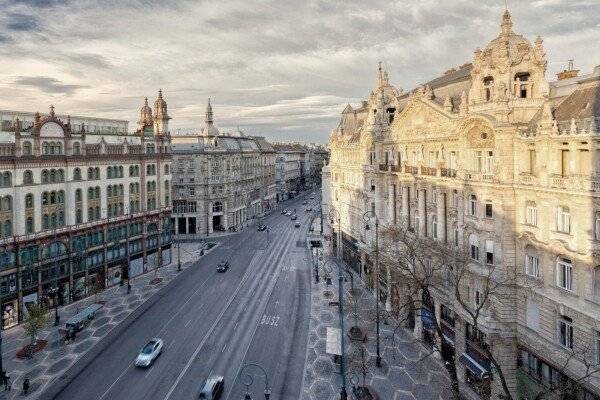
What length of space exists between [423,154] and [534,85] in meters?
13.9

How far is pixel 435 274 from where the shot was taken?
43.0 metres

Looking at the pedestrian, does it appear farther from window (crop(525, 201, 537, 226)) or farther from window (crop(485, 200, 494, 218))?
window (crop(525, 201, 537, 226))

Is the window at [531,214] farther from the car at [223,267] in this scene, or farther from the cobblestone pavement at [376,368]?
the car at [223,267]

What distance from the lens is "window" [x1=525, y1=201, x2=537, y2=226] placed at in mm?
32531

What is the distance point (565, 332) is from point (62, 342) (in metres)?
50.2

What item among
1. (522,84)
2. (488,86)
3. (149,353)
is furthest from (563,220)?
(149,353)

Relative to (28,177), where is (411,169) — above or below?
below

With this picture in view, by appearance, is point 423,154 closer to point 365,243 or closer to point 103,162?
point 365,243

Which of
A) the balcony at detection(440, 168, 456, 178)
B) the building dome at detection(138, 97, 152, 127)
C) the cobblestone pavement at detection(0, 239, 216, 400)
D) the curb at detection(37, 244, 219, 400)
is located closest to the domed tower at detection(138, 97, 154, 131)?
the building dome at detection(138, 97, 152, 127)

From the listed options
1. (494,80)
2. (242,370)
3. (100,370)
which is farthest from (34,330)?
(494,80)

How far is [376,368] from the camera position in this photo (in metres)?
42.1

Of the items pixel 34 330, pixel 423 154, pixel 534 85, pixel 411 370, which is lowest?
pixel 411 370

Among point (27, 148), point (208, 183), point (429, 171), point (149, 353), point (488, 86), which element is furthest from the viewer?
point (208, 183)

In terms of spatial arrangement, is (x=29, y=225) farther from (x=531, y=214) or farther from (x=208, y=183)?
(x=531, y=214)
